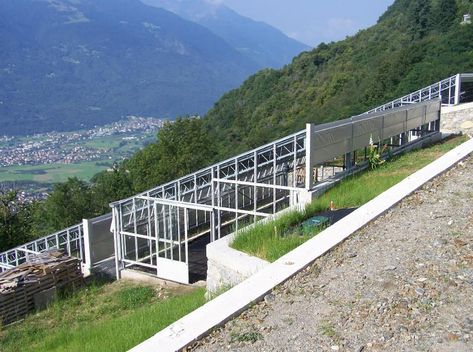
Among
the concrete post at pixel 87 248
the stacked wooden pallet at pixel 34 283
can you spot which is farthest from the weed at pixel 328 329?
the concrete post at pixel 87 248

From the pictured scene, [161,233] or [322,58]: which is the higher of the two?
[322,58]

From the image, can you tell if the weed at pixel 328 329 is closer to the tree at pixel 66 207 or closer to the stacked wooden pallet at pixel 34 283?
the stacked wooden pallet at pixel 34 283

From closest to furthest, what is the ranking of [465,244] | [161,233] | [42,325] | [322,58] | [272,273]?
[272,273], [465,244], [42,325], [161,233], [322,58]

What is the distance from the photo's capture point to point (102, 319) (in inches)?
421

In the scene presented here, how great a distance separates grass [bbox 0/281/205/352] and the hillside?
32989 millimetres

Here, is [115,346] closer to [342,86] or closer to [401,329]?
[401,329]

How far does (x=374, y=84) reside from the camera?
51.8m

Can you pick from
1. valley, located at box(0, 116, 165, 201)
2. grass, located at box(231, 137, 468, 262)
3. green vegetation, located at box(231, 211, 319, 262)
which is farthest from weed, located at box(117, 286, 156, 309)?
valley, located at box(0, 116, 165, 201)

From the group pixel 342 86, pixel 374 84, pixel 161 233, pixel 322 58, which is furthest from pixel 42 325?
pixel 322 58

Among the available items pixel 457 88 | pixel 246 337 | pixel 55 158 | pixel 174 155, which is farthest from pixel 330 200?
pixel 55 158

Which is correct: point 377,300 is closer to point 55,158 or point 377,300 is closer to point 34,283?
point 34,283

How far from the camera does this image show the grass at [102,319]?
262 inches

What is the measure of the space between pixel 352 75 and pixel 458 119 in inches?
1966

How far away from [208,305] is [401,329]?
6.14ft
